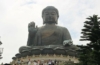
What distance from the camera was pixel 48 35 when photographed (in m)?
24.8

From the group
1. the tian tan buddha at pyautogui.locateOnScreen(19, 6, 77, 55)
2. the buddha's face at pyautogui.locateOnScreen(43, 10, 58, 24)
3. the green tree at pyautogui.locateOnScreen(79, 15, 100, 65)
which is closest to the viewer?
the green tree at pyautogui.locateOnScreen(79, 15, 100, 65)

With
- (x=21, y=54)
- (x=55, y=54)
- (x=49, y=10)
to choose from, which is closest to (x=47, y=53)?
(x=55, y=54)

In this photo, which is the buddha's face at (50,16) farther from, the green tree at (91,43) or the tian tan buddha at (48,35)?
the green tree at (91,43)

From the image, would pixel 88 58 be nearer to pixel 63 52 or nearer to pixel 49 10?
pixel 63 52

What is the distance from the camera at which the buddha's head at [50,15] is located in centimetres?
2573

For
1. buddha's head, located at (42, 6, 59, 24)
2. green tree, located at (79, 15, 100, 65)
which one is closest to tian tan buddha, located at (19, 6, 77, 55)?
buddha's head, located at (42, 6, 59, 24)

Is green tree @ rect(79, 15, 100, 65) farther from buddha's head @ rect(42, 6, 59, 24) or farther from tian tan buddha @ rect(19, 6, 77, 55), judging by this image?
buddha's head @ rect(42, 6, 59, 24)

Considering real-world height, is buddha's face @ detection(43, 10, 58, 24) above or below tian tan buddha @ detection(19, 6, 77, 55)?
above

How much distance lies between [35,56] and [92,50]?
43.6 ft

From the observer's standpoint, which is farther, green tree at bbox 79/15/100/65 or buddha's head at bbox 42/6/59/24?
buddha's head at bbox 42/6/59/24

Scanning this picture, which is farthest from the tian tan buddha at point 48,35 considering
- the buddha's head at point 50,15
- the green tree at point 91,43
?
the green tree at point 91,43

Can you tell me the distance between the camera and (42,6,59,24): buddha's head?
25.7 metres

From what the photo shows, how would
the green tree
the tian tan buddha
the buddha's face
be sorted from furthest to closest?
the buddha's face
the tian tan buddha
the green tree

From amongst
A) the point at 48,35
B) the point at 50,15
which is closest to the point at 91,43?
the point at 48,35
